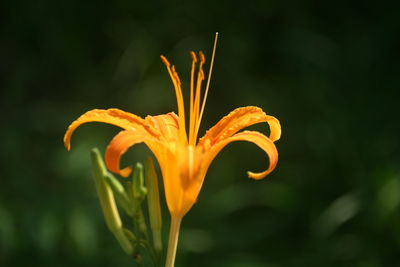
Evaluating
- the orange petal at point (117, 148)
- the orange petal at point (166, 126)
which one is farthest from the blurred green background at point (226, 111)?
the orange petal at point (117, 148)

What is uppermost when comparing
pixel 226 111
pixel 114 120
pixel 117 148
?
pixel 226 111

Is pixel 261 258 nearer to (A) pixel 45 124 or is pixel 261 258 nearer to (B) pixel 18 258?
(B) pixel 18 258

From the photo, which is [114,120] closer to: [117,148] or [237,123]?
[117,148]

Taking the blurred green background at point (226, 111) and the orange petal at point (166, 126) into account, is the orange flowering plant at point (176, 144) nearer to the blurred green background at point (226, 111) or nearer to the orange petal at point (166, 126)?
the orange petal at point (166, 126)

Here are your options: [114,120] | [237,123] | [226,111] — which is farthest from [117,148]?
[226,111]

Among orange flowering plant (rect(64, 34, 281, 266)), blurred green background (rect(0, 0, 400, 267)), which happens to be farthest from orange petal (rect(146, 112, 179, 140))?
blurred green background (rect(0, 0, 400, 267))

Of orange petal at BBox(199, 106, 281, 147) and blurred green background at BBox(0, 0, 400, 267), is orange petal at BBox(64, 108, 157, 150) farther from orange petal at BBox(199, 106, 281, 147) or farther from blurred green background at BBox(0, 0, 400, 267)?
blurred green background at BBox(0, 0, 400, 267)

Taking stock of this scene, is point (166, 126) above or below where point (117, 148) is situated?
above

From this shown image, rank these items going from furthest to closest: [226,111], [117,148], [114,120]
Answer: [226,111]
[114,120]
[117,148]
